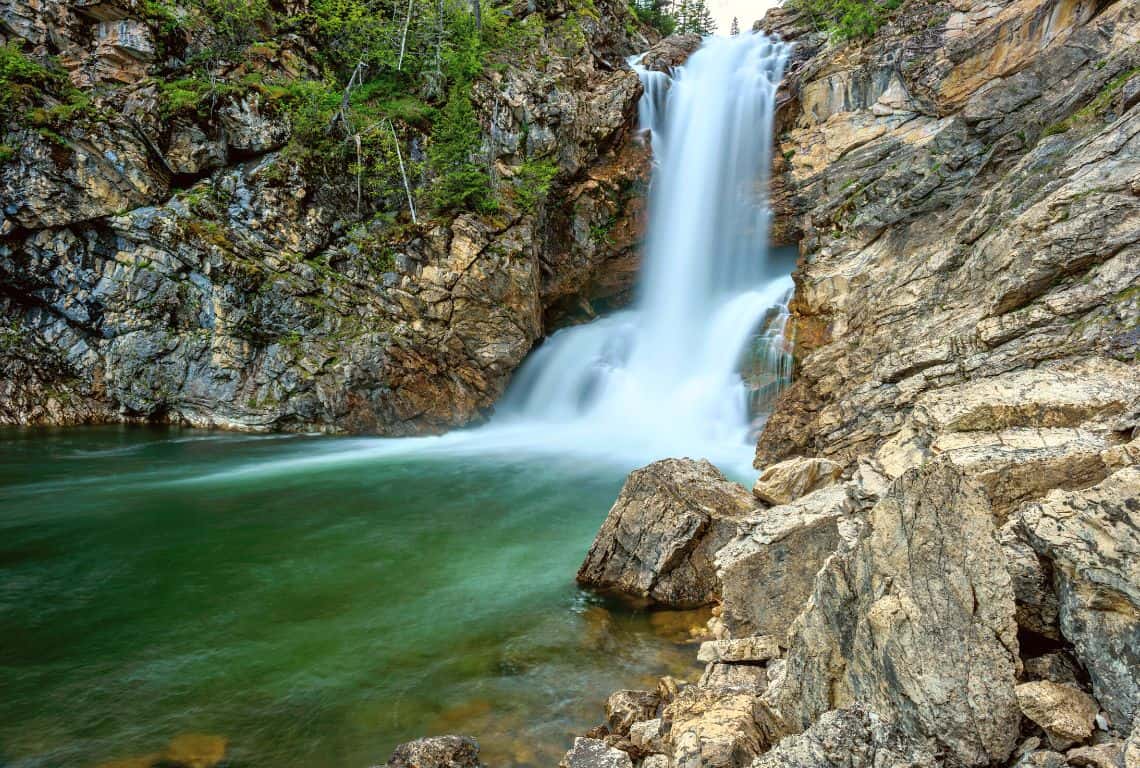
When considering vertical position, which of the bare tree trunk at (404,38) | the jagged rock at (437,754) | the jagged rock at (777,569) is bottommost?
the jagged rock at (437,754)

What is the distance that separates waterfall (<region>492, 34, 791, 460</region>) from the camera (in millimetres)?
19250

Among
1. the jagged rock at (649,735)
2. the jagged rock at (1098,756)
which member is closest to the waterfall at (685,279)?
the jagged rock at (649,735)

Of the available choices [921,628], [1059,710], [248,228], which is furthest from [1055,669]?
[248,228]

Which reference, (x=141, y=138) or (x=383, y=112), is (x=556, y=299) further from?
(x=141, y=138)

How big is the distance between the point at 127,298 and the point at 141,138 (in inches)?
198

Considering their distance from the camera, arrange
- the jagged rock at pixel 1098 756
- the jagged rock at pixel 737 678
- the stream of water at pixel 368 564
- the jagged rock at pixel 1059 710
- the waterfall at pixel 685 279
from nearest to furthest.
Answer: the jagged rock at pixel 1098 756
the jagged rock at pixel 1059 710
the jagged rock at pixel 737 678
the stream of water at pixel 368 564
the waterfall at pixel 685 279

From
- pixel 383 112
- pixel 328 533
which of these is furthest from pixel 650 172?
pixel 328 533

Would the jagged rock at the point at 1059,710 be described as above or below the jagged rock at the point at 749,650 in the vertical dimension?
above

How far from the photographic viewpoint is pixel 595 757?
4.09 m

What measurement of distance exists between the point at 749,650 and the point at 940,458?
2379 millimetres

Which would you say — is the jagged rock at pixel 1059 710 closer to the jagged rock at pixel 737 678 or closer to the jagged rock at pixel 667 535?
the jagged rock at pixel 737 678

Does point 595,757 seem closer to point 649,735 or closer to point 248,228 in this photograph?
point 649,735

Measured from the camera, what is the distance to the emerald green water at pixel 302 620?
16.9ft

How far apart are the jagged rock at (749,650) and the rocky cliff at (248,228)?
602 inches
